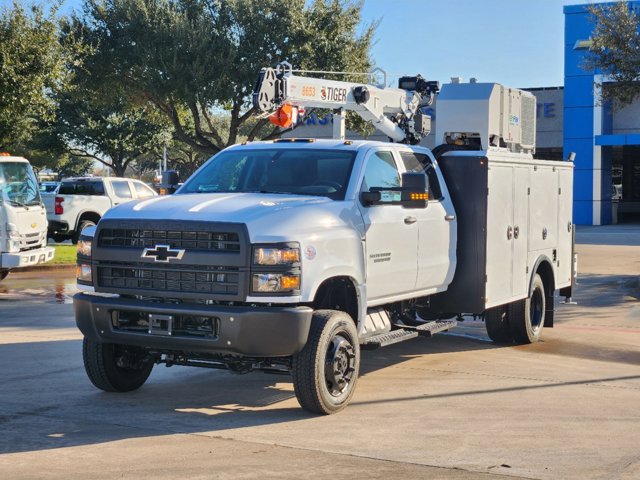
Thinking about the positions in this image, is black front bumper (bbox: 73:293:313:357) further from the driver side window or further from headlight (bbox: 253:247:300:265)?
the driver side window

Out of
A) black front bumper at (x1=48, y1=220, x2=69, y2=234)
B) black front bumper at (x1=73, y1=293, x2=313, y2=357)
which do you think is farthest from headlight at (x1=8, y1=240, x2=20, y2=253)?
black front bumper at (x1=48, y1=220, x2=69, y2=234)

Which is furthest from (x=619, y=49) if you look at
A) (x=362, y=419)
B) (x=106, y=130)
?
(x=106, y=130)

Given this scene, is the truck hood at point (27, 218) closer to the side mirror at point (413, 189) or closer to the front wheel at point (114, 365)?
the front wheel at point (114, 365)

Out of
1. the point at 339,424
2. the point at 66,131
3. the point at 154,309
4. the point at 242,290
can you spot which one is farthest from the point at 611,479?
the point at 66,131

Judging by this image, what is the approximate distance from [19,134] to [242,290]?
18406mm

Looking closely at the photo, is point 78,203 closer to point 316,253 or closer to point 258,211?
point 258,211

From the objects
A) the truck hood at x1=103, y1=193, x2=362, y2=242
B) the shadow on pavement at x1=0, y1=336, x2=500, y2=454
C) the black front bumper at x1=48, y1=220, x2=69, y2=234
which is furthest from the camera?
the black front bumper at x1=48, y1=220, x2=69, y2=234

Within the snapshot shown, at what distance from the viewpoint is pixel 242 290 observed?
285 inches

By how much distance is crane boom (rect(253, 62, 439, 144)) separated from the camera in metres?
10.6

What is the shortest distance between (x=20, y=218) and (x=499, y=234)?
31.7 feet

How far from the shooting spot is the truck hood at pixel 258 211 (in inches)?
289

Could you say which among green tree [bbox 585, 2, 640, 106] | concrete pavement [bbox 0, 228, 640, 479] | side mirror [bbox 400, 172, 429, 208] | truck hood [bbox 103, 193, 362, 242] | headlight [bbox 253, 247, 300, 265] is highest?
green tree [bbox 585, 2, 640, 106]

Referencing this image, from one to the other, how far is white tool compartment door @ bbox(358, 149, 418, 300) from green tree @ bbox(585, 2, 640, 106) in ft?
40.2

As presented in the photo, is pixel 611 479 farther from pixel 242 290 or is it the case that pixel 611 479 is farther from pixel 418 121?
pixel 418 121
